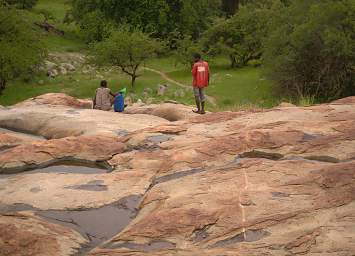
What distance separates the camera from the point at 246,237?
508 cm

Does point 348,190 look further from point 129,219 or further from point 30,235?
point 30,235

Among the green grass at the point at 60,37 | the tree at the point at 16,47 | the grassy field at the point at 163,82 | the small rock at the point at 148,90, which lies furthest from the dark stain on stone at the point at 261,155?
the green grass at the point at 60,37

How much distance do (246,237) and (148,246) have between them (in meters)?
0.96

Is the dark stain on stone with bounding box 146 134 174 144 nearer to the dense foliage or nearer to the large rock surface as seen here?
the large rock surface

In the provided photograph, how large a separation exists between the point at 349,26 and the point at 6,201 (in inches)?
679

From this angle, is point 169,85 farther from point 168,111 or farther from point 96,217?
point 96,217

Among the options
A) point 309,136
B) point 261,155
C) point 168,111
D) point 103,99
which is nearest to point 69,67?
point 103,99

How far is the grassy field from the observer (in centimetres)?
2300

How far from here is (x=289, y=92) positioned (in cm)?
2172

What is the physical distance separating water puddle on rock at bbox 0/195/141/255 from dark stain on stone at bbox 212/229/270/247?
128 centimetres

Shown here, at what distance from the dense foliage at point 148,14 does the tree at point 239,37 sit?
407cm

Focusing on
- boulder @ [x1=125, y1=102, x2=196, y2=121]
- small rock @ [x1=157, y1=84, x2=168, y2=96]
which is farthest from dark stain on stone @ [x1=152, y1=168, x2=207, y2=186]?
small rock @ [x1=157, y1=84, x2=168, y2=96]

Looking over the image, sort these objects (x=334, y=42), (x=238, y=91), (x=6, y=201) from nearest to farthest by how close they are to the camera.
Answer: (x=6, y=201) → (x=334, y=42) → (x=238, y=91)

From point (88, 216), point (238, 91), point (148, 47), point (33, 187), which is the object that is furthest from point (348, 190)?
point (148, 47)
